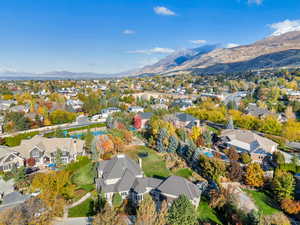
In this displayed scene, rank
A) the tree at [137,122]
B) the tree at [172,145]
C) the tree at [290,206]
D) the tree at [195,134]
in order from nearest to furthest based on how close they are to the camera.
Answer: the tree at [290,206] < the tree at [172,145] < the tree at [195,134] < the tree at [137,122]

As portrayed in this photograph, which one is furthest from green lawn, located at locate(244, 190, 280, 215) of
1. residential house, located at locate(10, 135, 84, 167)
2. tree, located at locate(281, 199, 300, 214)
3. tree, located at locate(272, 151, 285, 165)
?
residential house, located at locate(10, 135, 84, 167)

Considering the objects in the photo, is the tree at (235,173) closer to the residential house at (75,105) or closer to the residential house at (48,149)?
the residential house at (48,149)

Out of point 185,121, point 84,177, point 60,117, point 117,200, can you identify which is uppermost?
point 60,117

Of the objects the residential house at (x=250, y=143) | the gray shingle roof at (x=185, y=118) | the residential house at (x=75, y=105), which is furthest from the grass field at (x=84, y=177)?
the residential house at (x=75, y=105)

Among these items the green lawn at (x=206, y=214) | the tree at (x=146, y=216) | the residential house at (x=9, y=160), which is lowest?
the green lawn at (x=206, y=214)

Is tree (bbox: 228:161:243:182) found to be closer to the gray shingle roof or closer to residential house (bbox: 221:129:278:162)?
residential house (bbox: 221:129:278:162)

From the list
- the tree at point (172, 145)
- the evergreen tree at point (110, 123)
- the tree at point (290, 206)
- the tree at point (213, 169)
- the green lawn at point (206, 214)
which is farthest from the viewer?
the evergreen tree at point (110, 123)

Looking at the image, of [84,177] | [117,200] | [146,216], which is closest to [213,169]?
[117,200]

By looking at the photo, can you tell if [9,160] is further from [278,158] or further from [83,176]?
[278,158]

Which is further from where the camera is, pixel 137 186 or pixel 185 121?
pixel 185 121
